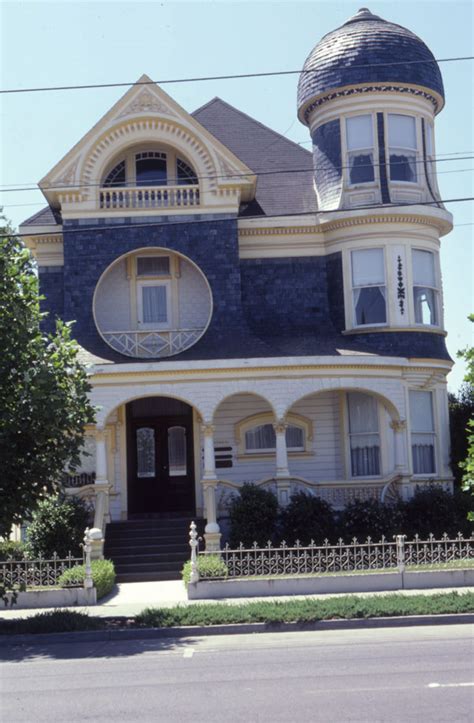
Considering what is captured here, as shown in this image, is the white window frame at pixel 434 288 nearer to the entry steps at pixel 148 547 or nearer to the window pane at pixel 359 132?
the window pane at pixel 359 132

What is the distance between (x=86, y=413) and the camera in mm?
15484

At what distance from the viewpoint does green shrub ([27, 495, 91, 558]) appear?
68.2 ft

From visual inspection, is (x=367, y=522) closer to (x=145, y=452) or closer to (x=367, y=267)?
(x=145, y=452)

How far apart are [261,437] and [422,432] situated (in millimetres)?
4003

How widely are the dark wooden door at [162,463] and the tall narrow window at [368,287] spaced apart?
511cm

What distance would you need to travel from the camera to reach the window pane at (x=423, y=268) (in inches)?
1004

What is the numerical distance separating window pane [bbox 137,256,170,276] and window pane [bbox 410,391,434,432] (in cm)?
694

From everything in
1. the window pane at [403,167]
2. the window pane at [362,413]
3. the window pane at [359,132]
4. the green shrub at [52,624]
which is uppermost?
the window pane at [359,132]

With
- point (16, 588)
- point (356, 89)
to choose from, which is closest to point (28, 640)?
point (16, 588)

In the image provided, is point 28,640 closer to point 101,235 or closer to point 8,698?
point 8,698

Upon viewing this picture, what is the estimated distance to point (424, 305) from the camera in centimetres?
2564

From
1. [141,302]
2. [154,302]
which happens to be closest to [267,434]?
[154,302]

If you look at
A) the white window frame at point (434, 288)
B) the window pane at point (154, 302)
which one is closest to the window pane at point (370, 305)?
the white window frame at point (434, 288)

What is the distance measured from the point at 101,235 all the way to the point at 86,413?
10.00 metres
